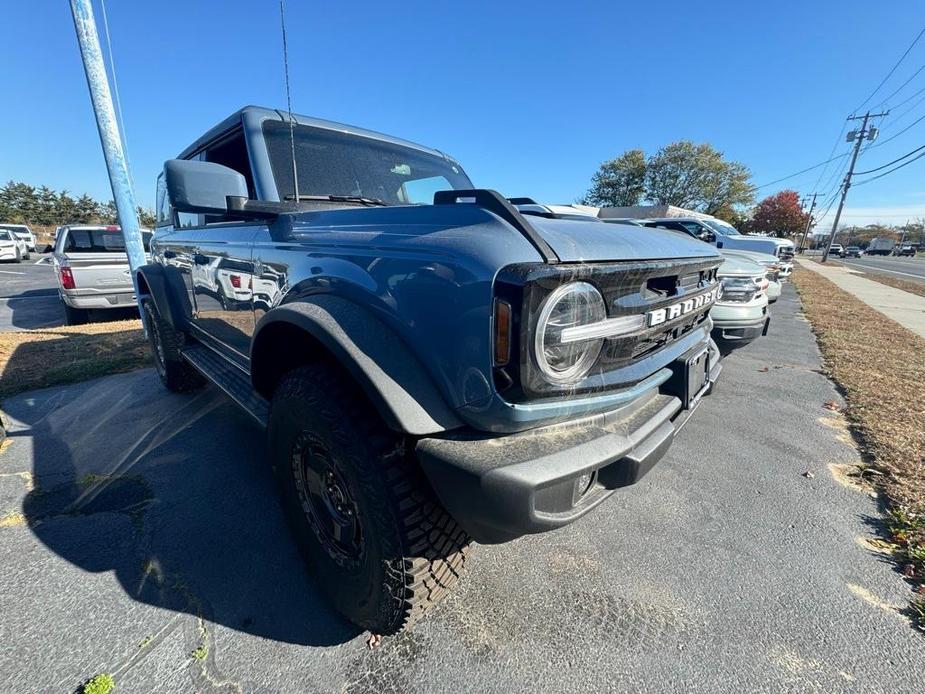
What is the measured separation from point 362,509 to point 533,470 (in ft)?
2.03

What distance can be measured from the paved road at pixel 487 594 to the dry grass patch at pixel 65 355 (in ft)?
6.14

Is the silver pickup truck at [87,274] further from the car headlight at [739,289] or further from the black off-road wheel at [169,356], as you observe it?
the car headlight at [739,289]

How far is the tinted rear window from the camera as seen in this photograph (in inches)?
291

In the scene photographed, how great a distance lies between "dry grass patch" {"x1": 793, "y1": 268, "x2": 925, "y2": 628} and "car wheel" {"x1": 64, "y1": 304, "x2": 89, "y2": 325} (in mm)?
10212

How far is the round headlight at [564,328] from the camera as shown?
46.1 inches

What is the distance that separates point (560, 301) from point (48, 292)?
1551 cm

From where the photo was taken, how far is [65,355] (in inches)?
199

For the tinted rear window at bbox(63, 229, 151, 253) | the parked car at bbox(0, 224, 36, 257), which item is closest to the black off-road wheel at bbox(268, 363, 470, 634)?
the tinted rear window at bbox(63, 229, 151, 253)

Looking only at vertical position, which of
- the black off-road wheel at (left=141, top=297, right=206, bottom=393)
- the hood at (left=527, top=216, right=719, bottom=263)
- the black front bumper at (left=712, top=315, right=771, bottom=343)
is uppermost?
the hood at (left=527, top=216, right=719, bottom=263)

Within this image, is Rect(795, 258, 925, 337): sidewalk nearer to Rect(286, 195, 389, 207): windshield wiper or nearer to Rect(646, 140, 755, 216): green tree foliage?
Rect(286, 195, 389, 207): windshield wiper

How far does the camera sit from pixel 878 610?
1.70 metres

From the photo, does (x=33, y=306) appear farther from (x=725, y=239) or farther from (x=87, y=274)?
(x=725, y=239)

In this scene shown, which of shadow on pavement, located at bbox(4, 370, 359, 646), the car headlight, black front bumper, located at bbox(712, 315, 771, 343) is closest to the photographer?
shadow on pavement, located at bbox(4, 370, 359, 646)

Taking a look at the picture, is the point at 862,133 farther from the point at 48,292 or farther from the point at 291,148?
the point at 48,292
